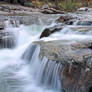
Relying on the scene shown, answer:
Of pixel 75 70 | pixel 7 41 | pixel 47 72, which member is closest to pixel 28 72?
pixel 47 72

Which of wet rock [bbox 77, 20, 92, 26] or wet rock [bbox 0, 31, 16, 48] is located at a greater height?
wet rock [bbox 77, 20, 92, 26]

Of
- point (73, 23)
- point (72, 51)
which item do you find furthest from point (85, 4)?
point (72, 51)

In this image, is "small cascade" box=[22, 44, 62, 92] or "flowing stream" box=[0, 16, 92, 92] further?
"flowing stream" box=[0, 16, 92, 92]

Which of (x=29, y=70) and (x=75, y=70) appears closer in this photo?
(x=75, y=70)

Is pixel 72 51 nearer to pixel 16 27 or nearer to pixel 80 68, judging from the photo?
pixel 80 68

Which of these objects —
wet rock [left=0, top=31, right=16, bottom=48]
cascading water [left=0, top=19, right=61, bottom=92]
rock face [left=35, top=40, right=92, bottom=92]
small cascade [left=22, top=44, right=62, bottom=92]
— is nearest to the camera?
rock face [left=35, top=40, right=92, bottom=92]

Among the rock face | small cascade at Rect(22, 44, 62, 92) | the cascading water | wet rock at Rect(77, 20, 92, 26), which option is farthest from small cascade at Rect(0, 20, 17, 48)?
the rock face

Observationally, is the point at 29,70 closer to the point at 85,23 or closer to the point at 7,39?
the point at 7,39

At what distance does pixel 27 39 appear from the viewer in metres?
10.0

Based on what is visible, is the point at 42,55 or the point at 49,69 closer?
the point at 49,69

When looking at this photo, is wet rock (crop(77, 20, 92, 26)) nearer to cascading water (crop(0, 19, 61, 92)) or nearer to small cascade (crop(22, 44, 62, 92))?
cascading water (crop(0, 19, 61, 92))

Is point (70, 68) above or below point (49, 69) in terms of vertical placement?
above

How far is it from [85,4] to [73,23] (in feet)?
97.2

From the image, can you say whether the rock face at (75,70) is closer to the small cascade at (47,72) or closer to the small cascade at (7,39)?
the small cascade at (47,72)
